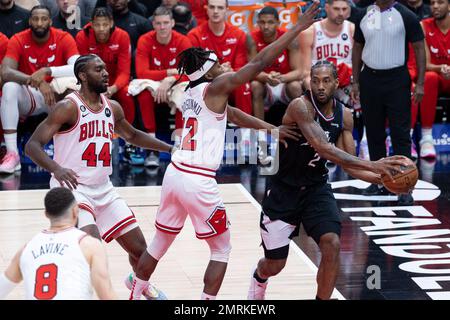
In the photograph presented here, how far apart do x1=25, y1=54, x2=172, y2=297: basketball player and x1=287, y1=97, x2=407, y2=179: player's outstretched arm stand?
1.25 metres

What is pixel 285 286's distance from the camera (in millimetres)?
7258

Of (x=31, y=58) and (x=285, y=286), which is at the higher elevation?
(x=31, y=58)

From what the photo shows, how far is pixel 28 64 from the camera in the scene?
11.1 meters

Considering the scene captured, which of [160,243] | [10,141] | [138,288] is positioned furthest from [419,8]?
[138,288]

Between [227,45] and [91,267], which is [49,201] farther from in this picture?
[227,45]

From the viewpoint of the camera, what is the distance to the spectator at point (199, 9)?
489 inches

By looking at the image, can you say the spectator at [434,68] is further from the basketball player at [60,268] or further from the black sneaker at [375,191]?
the basketball player at [60,268]

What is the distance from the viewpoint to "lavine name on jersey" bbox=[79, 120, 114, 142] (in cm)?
677

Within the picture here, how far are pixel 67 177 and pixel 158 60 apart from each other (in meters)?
5.10

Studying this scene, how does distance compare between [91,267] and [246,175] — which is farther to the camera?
[246,175]

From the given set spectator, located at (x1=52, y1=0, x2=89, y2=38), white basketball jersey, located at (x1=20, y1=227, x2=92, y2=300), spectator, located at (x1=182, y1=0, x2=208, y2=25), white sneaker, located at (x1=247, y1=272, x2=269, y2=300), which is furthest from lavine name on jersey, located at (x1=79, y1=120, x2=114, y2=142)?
spectator, located at (x1=182, y1=0, x2=208, y2=25)

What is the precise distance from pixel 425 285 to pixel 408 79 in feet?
9.86
